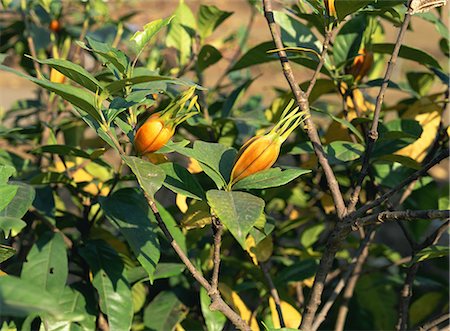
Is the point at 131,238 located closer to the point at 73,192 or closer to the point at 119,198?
the point at 119,198

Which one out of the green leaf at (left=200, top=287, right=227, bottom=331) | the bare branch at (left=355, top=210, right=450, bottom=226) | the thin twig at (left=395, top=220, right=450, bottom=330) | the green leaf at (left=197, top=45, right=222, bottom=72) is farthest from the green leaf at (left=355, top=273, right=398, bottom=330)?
the bare branch at (left=355, top=210, right=450, bottom=226)

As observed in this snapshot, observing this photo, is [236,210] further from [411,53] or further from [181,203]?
[411,53]

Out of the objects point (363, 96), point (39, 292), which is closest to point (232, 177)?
point (39, 292)

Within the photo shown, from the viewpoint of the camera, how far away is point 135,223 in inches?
42.3

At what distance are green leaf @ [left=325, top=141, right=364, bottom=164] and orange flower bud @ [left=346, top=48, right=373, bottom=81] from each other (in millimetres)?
200

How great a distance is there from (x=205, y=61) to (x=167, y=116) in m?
0.56

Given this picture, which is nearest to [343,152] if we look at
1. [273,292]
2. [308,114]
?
[308,114]

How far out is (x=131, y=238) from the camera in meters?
1.04

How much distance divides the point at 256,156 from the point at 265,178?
30 mm

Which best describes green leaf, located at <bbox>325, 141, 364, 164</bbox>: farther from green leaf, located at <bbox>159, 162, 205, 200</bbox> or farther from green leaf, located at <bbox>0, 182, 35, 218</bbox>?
green leaf, located at <bbox>0, 182, 35, 218</bbox>

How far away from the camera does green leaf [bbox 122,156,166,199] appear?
0.81 metres

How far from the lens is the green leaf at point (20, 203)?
961mm

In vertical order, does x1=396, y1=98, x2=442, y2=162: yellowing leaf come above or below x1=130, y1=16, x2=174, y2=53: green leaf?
below

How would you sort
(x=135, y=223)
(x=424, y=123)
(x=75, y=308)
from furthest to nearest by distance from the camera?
(x=424, y=123), (x=75, y=308), (x=135, y=223)
